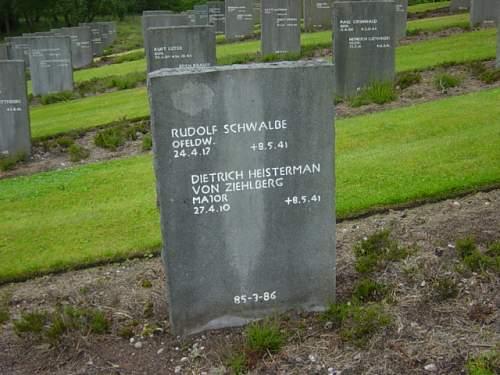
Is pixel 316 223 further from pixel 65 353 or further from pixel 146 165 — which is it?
pixel 146 165

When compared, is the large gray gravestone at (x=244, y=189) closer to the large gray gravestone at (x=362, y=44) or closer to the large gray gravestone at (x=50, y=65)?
the large gray gravestone at (x=362, y=44)

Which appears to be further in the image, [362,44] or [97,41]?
[97,41]

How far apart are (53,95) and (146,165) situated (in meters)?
10.9

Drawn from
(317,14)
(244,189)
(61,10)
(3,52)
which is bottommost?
(244,189)

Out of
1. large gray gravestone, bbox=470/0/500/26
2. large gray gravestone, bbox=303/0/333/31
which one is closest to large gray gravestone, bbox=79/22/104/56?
large gray gravestone, bbox=303/0/333/31

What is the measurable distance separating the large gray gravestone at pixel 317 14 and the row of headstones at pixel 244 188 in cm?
2282

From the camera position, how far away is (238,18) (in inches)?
1152

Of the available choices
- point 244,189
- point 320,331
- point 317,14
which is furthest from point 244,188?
point 317,14

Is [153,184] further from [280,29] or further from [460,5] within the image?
[460,5]

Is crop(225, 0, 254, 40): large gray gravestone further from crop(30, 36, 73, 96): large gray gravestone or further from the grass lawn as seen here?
the grass lawn

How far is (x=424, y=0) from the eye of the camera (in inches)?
1962

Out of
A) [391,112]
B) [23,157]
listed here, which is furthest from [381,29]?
[23,157]

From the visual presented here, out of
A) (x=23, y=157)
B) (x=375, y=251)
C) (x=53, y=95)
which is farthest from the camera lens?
(x=53, y=95)

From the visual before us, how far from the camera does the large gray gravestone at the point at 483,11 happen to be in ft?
71.0
